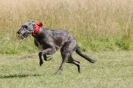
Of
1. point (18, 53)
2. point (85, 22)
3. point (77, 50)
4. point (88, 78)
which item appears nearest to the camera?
point (88, 78)

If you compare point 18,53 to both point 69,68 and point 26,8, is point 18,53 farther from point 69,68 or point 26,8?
point 69,68

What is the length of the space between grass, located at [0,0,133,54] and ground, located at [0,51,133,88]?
110 cm

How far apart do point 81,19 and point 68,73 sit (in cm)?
574

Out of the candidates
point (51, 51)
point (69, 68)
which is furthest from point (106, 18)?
point (51, 51)

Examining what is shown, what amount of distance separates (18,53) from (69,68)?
3.37 m

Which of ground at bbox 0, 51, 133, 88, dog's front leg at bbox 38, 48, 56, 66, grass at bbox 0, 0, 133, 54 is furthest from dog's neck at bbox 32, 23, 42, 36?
grass at bbox 0, 0, 133, 54

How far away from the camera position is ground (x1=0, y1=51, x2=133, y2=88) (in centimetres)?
940

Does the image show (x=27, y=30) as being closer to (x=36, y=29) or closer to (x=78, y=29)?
(x=36, y=29)

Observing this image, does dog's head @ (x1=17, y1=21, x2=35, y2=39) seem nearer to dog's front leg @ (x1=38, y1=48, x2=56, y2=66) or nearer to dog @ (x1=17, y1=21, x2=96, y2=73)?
dog @ (x1=17, y1=21, x2=96, y2=73)

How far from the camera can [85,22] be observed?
1656 cm

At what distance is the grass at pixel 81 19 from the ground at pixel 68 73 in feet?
3.60

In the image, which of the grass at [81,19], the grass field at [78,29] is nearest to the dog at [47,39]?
the grass field at [78,29]

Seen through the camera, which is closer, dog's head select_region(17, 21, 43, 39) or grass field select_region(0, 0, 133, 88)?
dog's head select_region(17, 21, 43, 39)

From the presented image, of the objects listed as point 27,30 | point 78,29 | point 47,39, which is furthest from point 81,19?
point 27,30
